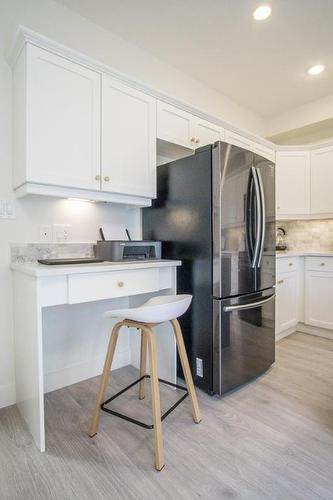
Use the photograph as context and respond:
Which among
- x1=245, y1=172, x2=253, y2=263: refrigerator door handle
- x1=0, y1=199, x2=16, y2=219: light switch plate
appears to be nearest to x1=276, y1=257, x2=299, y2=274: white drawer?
x1=245, y1=172, x2=253, y2=263: refrigerator door handle

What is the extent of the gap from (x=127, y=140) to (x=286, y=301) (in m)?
2.30

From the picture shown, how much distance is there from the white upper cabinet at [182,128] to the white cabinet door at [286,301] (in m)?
1.56

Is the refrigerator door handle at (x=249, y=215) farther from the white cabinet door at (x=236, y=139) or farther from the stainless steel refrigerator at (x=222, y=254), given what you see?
the white cabinet door at (x=236, y=139)

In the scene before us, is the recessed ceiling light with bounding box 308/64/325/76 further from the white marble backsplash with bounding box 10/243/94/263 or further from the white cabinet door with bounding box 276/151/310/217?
the white marble backsplash with bounding box 10/243/94/263

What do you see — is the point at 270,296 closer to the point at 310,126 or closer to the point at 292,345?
the point at 292,345

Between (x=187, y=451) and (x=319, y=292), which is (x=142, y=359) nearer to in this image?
(x=187, y=451)

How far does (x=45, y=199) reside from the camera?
1.91 m

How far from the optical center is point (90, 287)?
1.52m

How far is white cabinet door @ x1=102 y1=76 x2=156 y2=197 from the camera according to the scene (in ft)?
6.12

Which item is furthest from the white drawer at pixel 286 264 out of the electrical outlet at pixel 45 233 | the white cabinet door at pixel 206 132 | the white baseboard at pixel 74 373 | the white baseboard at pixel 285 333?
the electrical outlet at pixel 45 233

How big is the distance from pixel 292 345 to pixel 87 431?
2154mm

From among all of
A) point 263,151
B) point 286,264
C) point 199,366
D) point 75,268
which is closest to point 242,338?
point 199,366

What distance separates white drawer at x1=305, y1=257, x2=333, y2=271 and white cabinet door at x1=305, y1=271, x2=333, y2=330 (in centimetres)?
5

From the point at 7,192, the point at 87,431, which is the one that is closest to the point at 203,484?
the point at 87,431
